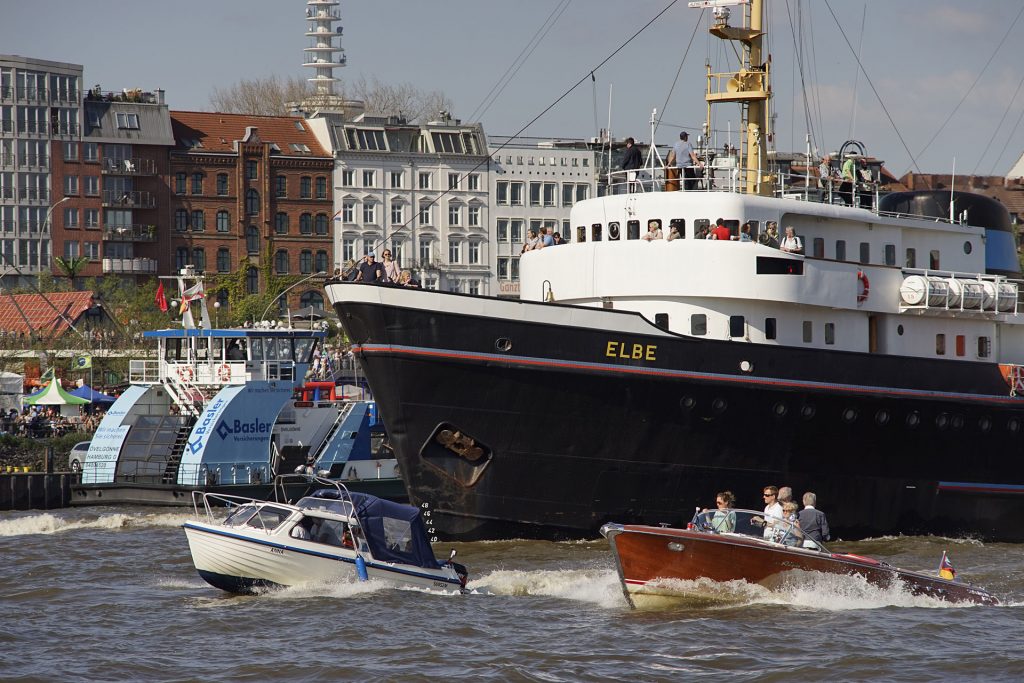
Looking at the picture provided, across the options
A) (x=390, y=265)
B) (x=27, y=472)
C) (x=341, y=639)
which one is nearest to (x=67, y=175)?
(x=27, y=472)

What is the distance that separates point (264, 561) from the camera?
24297mm

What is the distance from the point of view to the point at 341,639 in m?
21.6

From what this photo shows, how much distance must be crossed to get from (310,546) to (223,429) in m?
21.2

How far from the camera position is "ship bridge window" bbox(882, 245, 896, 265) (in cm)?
3422

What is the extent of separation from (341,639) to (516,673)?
290cm

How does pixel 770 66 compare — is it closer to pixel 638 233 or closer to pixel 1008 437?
pixel 638 233

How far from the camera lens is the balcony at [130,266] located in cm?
9694

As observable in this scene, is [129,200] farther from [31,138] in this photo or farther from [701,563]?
[701,563]

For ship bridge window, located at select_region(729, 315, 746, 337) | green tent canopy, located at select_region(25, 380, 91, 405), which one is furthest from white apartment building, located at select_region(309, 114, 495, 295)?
ship bridge window, located at select_region(729, 315, 746, 337)

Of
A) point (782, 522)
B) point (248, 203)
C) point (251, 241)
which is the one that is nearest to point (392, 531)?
point (782, 522)

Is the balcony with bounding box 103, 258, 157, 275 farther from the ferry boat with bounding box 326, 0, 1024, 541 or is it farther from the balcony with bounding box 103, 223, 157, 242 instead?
the ferry boat with bounding box 326, 0, 1024, 541

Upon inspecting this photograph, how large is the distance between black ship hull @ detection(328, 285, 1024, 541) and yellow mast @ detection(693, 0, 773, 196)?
247 inches

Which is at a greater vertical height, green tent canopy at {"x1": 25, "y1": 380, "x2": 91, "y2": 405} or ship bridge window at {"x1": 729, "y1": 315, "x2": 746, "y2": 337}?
ship bridge window at {"x1": 729, "y1": 315, "x2": 746, "y2": 337}

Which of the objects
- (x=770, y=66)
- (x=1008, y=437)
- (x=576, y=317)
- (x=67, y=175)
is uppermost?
(x=67, y=175)
